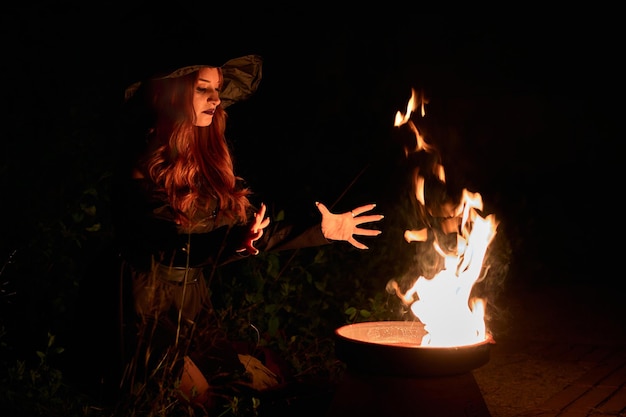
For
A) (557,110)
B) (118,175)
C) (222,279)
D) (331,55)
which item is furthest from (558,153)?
(118,175)

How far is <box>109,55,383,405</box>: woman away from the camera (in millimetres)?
3578

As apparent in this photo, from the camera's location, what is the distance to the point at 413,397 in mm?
3057

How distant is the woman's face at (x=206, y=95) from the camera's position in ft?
12.7

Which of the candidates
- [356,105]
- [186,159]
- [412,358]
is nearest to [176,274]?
[186,159]

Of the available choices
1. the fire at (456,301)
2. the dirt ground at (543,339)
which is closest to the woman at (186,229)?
the fire at (456,301)

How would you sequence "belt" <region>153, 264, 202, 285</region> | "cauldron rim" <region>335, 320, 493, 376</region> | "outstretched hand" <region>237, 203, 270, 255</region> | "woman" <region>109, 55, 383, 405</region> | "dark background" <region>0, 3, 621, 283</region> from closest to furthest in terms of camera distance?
"cauldron rim" <region>335, 320, 493, 376</region> → "outstretched hand" <region>237, 203, 270, 255</region> → "woman" <region>109, 55, 383, 405</region> → "belt" <region>153, 264, 202, 285</region> → "dark background" <region>0, 3, 621, 283</region>

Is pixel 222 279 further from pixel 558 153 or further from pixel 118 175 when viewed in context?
pixel 558 153

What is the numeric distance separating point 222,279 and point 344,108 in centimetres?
210

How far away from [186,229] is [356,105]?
3524mm

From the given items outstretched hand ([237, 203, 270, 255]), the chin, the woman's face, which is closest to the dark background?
the woman's face

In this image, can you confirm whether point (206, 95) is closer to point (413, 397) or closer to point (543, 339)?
point (413, 397)

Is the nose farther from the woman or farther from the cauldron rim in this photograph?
the cauldron rim

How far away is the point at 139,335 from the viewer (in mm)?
3562

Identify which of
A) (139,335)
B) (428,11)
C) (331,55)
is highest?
(428,11)
